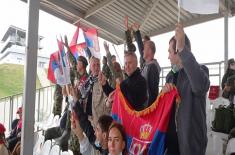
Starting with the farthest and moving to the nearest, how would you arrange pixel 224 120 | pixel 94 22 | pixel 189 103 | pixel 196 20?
pixel 94 22, pixel 196 20, pixel 224 120, pixel 189 103

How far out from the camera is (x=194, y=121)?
2154 millimetres

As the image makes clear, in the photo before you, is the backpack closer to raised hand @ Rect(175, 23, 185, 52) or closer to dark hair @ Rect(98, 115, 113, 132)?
dark hair @ Rect(98, 115, 113, 132)

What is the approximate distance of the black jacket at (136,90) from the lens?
2.80 meters

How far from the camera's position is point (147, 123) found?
8.19 feet

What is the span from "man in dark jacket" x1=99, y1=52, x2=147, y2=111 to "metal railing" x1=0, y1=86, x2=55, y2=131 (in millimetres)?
6050

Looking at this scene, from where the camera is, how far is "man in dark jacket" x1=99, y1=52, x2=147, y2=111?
2.80 meters

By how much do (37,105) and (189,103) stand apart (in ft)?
23.5

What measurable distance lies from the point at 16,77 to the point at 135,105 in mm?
12331

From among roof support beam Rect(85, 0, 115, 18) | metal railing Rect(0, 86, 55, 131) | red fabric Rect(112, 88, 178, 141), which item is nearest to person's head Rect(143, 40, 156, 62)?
red fabric Rect(112, 88, 178, 141)

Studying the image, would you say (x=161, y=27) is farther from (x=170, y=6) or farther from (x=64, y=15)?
(x=64, y=15)

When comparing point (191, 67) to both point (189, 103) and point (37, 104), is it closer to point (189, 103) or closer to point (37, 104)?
point (189, 103)

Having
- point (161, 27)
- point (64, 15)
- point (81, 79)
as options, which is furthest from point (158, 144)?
point (64, 15)

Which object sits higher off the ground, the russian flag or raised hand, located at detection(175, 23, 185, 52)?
the russian flag

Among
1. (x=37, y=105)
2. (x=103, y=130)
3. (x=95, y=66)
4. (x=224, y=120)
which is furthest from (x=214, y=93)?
(x=37, y=105)
